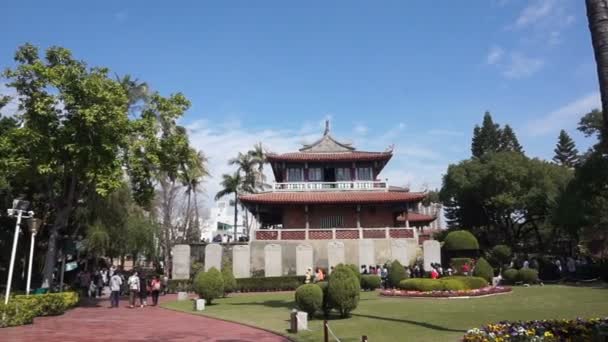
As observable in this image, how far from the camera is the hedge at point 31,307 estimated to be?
638 inches

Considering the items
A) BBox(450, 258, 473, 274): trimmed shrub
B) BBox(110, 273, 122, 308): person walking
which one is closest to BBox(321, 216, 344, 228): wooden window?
BBox(450, 258, 473, 274): trimmed shrub

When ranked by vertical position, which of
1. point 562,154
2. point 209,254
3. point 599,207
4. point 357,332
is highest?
point 562,154

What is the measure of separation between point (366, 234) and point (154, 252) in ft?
70.9

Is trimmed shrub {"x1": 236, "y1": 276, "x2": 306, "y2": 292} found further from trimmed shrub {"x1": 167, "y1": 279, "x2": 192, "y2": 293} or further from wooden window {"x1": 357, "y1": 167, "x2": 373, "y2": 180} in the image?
wooden window {"x1": 357, "y1": 167, "x2": 373, "y2": 180}

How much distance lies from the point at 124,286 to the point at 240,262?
796cm

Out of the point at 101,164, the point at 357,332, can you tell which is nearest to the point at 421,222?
the point at 101,164

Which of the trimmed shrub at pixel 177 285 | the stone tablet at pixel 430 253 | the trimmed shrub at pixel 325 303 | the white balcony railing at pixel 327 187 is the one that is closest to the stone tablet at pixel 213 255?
the trimmed shrub at pixel 177 285

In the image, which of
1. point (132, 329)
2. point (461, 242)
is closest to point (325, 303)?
point (132, 329)

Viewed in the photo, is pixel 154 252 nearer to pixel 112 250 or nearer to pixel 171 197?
pixel 171 197

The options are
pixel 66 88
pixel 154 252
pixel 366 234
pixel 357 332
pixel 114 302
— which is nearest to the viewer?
pixel 357 332

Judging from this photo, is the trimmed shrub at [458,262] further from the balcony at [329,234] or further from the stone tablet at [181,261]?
the stone tablet at [181,261]

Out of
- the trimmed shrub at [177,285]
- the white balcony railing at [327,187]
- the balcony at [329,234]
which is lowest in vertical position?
the trimmed shrub at [177,285]

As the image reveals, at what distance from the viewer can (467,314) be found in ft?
52.1

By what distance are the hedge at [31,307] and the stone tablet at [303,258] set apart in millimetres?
16495
